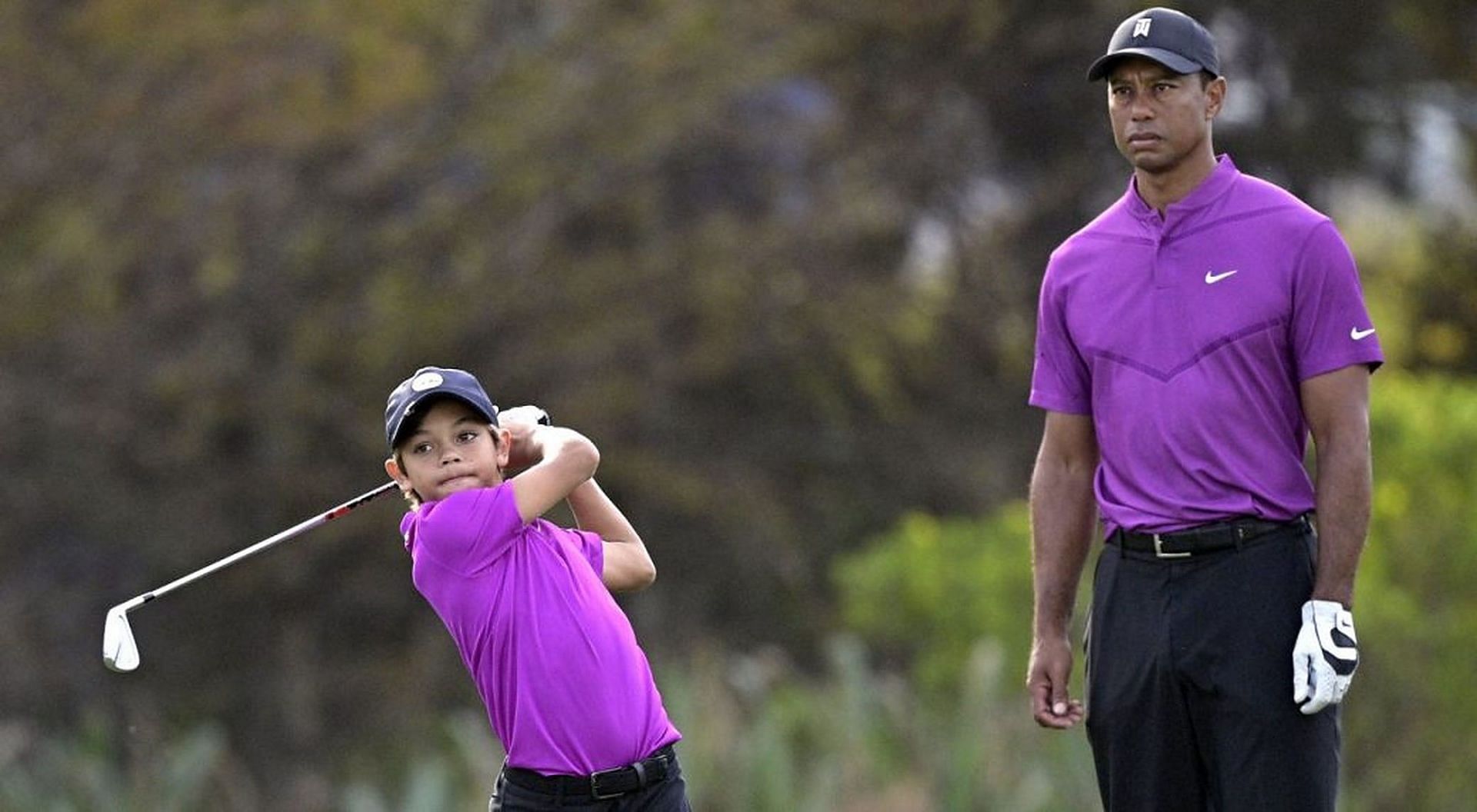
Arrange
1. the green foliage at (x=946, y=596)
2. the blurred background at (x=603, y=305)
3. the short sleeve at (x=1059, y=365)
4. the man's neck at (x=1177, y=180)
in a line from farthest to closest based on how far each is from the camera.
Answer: the blurred background at (x=603, y=305) → the green foliage at (x=946, y=596) → the short sleeve at (x=1059, y=365) → the man's neck at (x=1177, y=180)

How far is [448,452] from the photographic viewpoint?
4.30 m

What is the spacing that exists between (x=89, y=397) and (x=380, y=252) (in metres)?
1.62

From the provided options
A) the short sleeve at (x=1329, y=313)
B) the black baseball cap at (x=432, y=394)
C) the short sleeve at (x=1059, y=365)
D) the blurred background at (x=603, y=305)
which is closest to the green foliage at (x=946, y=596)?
the blurred background at (x=603, y=305)

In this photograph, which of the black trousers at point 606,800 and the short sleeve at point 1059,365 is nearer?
the black trousers at point 606,800

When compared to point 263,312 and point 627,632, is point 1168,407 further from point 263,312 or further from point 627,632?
point 263,312

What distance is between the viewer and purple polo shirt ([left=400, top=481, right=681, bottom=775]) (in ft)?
13.9

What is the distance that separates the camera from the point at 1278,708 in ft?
14.4

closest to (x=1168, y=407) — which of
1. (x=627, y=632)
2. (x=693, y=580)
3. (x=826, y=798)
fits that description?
(x=627, y=632)

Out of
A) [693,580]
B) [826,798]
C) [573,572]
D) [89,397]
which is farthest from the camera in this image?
[693,580]

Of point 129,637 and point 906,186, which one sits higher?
point 906,186

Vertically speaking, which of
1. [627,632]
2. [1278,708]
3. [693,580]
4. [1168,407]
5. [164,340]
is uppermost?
[164,340]

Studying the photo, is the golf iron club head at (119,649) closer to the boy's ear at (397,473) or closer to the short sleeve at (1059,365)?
the boy's ear at (397,473)

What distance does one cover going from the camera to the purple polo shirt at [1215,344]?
4398 millimetres

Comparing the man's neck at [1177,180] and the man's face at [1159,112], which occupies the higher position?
the man's face at [1159,112]
